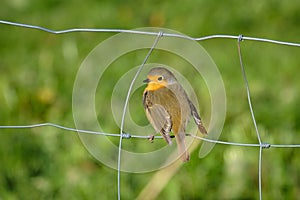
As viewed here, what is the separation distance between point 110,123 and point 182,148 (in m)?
1.88

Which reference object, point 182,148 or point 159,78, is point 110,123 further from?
point 182,148

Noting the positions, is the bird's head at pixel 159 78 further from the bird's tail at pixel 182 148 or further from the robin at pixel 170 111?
the bird's tail at pixel 182 148

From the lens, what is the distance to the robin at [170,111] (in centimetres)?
350

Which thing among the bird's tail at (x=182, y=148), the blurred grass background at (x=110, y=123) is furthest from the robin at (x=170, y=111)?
the blurred grass background at (x=110, y=123)

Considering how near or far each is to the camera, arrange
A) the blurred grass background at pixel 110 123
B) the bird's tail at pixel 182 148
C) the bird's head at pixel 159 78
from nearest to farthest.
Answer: the bird's tail at pixel 182 148 → the bird's head at pixel 159 78 → the blurred grass background at pixel 110 123

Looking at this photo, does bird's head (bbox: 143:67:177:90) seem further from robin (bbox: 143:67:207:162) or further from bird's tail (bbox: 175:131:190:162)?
bird's tail (bbox: 175:131:190:162)

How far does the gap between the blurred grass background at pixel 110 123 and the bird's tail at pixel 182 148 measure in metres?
0.88

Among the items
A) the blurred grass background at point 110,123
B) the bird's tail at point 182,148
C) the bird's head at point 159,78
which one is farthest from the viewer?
the blurred grass background at point 110,123

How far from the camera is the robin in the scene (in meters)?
3.50

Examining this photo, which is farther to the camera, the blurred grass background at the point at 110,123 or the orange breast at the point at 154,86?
the blurred grass background at the point at 110,123

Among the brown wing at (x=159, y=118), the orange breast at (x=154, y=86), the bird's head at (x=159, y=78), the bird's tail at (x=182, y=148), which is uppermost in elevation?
the bird's head at (x=159, y=78)

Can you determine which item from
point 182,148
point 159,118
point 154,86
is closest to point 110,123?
point 154,86

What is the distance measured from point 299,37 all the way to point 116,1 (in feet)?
6.60

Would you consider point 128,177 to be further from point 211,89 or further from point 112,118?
point 211,89
